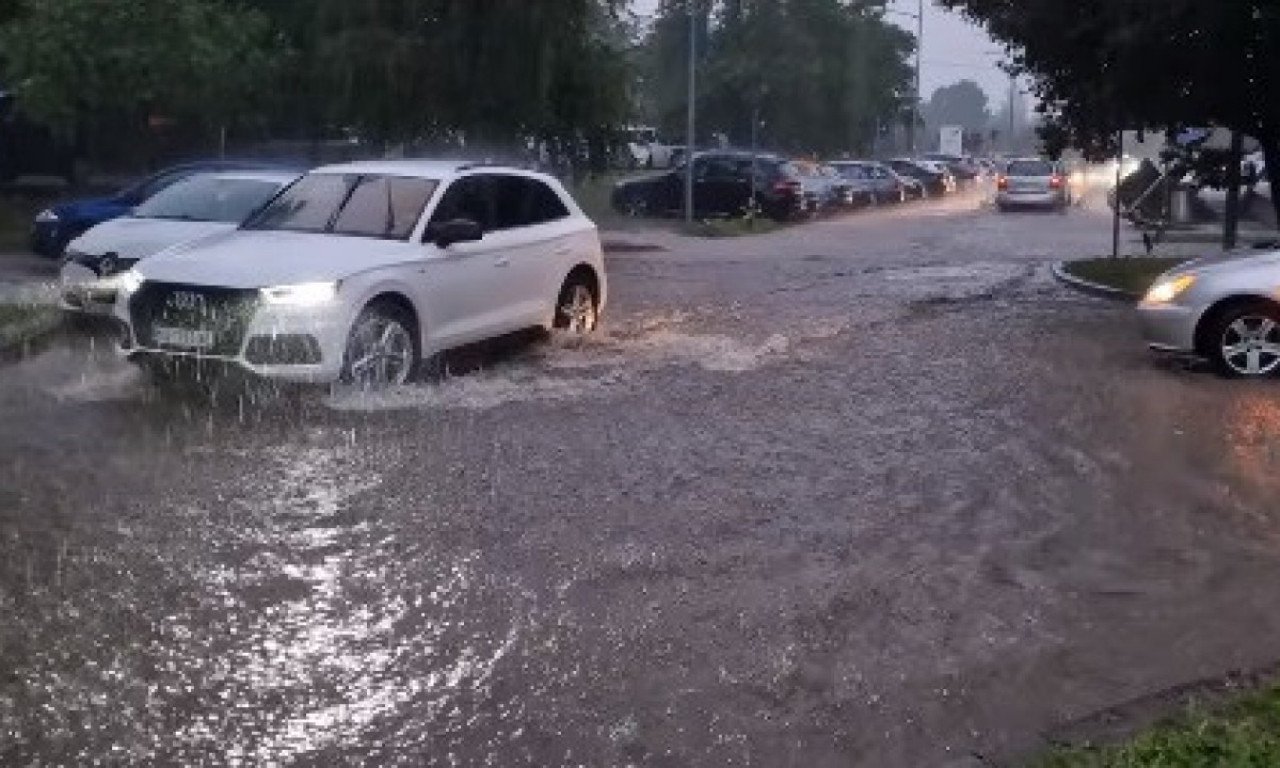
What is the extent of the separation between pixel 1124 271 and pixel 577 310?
34.8 feet

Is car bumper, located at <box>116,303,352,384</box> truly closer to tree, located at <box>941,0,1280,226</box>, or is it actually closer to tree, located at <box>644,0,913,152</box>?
tree, located at <box>941,0,1280,226</box>

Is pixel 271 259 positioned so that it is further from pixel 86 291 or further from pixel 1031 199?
pixel 1031 199

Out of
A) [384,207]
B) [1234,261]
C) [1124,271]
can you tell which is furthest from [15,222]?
[1234,261]

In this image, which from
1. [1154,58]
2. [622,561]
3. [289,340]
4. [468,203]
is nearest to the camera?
[622,561]

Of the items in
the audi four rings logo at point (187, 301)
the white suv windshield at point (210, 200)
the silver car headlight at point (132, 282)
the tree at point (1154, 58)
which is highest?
the tree at point (1154, 58)

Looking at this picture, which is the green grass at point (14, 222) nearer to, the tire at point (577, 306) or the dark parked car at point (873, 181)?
the tire at point (577, 306)

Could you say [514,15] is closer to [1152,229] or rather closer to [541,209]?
[1152,229]

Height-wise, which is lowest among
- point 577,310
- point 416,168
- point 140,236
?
point 577,310

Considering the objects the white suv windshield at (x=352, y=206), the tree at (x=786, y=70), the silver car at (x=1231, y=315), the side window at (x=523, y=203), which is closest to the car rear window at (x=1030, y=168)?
the tree at (x=786, y=70)

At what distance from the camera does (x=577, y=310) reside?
15.2m

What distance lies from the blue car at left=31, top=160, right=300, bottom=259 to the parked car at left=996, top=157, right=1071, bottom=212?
3215 cm

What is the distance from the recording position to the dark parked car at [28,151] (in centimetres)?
3441

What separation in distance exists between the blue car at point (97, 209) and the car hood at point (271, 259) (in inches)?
280

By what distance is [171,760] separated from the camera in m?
5.38
